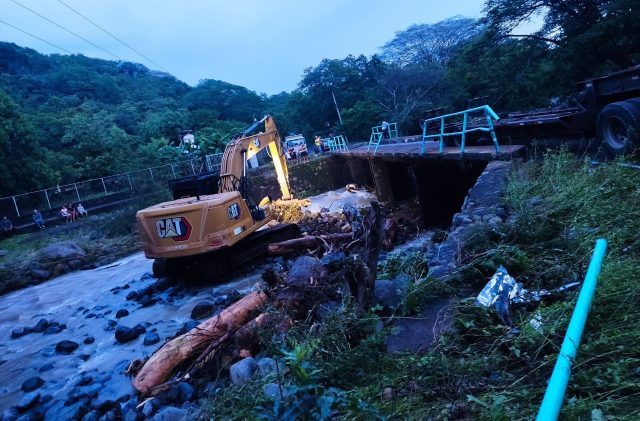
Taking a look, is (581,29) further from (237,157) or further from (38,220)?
(38,220)

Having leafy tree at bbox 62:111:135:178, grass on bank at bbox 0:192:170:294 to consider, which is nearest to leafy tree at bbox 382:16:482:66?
leafy tree at bbox 62:111:135:178

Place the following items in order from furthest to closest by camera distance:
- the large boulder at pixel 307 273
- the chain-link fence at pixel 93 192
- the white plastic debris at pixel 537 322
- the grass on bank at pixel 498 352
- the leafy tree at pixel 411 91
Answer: the leafy tree at pixel 411 91 < the chain-link fence at pixel 93 192 < the large boulder at pixel 307 273 < the white plastic debris at pixel 537 322 < the grass on bank at pixel 498 352

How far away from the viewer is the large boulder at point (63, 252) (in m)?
15.7

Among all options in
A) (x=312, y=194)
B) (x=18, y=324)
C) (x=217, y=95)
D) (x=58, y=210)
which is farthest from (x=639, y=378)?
(x=217, y=95)

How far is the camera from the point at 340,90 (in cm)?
4509

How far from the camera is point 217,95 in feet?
220

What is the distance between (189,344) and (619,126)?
6.92 metres

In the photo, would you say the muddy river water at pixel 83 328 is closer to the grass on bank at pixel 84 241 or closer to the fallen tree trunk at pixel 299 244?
the fallen tree trunk at pixel 299 244

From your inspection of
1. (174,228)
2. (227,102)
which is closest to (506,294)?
(174,228)

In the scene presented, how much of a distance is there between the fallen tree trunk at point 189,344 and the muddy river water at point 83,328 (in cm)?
39

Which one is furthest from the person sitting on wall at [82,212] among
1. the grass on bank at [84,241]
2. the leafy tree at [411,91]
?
the leafy tree at [411,91]

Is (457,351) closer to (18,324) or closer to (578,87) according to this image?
(578,87)

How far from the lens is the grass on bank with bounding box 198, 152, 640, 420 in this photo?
6.57ft

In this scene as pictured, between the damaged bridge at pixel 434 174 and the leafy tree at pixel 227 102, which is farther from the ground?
the leafy tree at pixel 227 102
